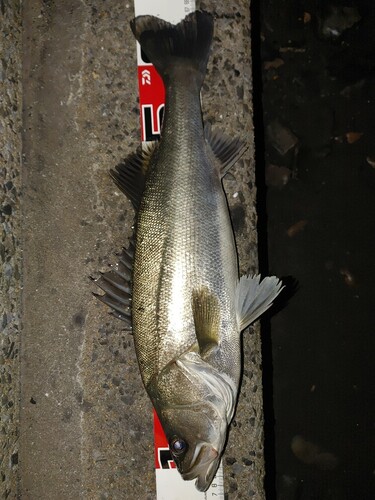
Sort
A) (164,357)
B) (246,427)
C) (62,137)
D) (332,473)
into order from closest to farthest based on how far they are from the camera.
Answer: (164,357) < (246,427) < (62,137) < (332,473)

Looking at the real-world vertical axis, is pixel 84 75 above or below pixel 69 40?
below

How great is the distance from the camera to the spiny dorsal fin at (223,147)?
1.95 metres

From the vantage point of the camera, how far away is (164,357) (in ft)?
5.88

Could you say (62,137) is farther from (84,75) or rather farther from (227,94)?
(227,94)

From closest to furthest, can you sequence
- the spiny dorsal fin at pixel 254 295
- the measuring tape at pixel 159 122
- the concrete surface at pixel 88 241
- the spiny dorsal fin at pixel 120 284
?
the spiny dorsal fin at pixel 254 295 → the spiny dorsal fin at pixel 120 284 → the measuring tape at pixel 159 122 → the concrete surface at pixel 88 241

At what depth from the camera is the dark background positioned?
259cm

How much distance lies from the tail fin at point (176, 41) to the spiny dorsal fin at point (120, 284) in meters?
0.75

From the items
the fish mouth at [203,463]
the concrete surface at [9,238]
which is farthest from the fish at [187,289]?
the concrete surface at [9,238]

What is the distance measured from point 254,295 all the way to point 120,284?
1.73 feet

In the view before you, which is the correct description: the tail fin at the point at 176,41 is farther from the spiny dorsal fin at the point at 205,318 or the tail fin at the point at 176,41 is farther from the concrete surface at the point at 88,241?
the spiny dorsal fin at the point at 205,318

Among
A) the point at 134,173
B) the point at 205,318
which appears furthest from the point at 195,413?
the point at 134,173

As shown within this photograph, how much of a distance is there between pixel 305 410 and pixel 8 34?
2357mm

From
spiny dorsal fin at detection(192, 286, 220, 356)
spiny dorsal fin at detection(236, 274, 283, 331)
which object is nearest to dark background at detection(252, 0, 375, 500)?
spiny dorsal fin at detection(236, 274, 283, 331)

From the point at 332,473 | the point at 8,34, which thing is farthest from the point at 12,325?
the point at 332,473
